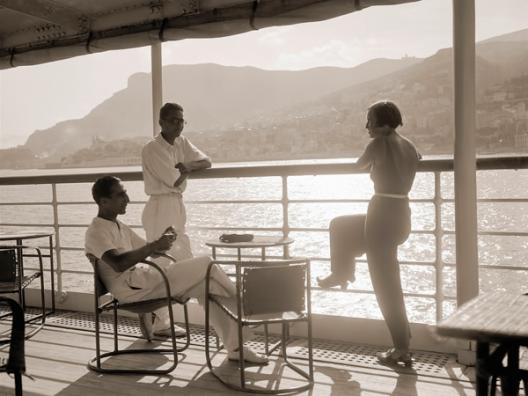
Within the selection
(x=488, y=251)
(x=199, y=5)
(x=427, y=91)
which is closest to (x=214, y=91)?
(x=488, y=251)

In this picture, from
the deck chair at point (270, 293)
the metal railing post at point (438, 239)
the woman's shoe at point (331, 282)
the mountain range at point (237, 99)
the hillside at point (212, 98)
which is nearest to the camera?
the deck chair at point (270, 293)

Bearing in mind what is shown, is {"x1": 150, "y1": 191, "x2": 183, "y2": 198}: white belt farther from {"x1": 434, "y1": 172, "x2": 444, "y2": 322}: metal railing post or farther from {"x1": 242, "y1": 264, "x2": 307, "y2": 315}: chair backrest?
{"x1": 434, "y1": 172, "x2": 444, "y2": 322}: metal railing post

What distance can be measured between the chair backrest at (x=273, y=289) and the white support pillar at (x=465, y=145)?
954mm

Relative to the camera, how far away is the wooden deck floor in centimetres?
304

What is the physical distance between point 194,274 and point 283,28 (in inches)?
62.1

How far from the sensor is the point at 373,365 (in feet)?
11.1

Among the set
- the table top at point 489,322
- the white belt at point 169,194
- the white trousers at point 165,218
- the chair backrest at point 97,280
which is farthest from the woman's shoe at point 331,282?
the table top at point 489,322

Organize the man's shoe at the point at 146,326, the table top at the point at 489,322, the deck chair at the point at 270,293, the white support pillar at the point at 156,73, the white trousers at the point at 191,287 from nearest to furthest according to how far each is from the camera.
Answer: the table top at the point at 489,322 < the deck chair at the point at 270,293 < the white trousers at the point at 191,287 < the man's shoe at the point at 146,326 < the white support pillar at the point at 156,73

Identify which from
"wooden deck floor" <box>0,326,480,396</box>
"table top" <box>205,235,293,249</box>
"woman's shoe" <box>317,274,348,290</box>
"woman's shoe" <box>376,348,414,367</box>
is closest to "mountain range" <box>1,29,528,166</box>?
"table top" <box>205,235,293,249</box>

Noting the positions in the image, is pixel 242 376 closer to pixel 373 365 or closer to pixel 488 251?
pixel 373 365

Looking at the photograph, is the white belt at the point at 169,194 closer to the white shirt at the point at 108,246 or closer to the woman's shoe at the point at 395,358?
the white shirt at the point at 108,246

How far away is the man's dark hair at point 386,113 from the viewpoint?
318cm

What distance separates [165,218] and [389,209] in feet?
4.80

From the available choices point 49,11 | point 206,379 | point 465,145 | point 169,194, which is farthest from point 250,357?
point 49,11
